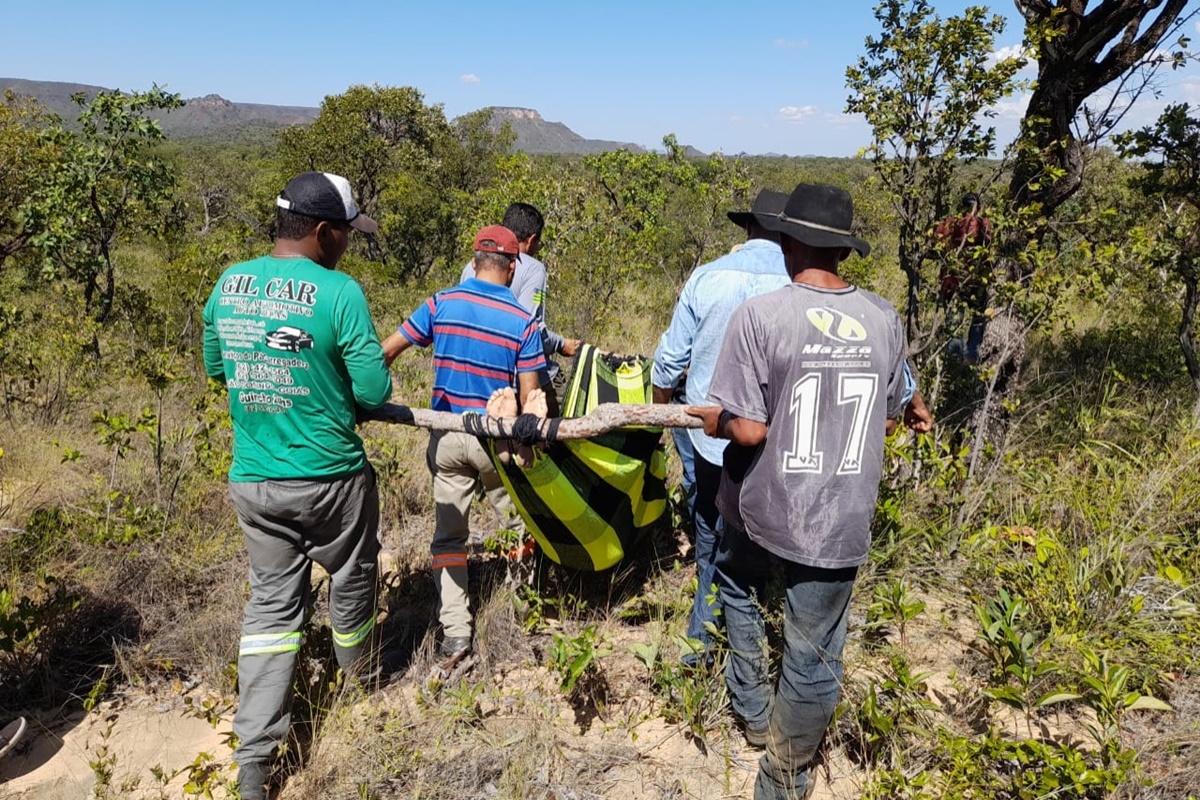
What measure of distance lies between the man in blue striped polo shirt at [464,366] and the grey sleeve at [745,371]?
3.62 ft

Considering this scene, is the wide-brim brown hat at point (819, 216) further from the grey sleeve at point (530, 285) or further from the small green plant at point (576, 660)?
the grey sleeve at point (530, 285)

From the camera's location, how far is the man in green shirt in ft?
7.73

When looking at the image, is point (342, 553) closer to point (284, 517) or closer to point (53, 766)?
point (284, 517)

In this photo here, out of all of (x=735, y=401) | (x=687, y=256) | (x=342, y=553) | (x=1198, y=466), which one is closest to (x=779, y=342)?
(x=735, y=401)

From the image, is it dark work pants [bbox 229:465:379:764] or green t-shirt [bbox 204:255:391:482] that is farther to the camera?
dark work pants [bbox 229:465:379:764]

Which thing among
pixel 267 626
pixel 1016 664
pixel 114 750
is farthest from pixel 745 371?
pixel 114 750

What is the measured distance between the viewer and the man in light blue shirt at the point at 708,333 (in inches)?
113

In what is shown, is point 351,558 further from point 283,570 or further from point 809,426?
point 809,426

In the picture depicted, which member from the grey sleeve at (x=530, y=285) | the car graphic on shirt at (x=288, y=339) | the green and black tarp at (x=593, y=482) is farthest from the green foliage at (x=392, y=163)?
the car graphic on shirt at (x=288, y=339)

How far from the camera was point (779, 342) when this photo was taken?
2100 mm

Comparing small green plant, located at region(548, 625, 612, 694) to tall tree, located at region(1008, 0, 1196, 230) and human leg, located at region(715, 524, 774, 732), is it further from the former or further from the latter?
tall tree, located at region(1008, 0, 1196, 230)

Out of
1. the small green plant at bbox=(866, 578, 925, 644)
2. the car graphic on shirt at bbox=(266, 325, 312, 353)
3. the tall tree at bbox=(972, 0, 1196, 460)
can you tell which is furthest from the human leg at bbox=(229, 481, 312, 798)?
the tall tree at bbox=(972, 0, 1196, 460)

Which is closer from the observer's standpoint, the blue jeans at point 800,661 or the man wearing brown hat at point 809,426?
the man wearing brown hat at point 809,426

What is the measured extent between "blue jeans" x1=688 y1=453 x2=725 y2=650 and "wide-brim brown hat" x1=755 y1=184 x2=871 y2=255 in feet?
3.67
